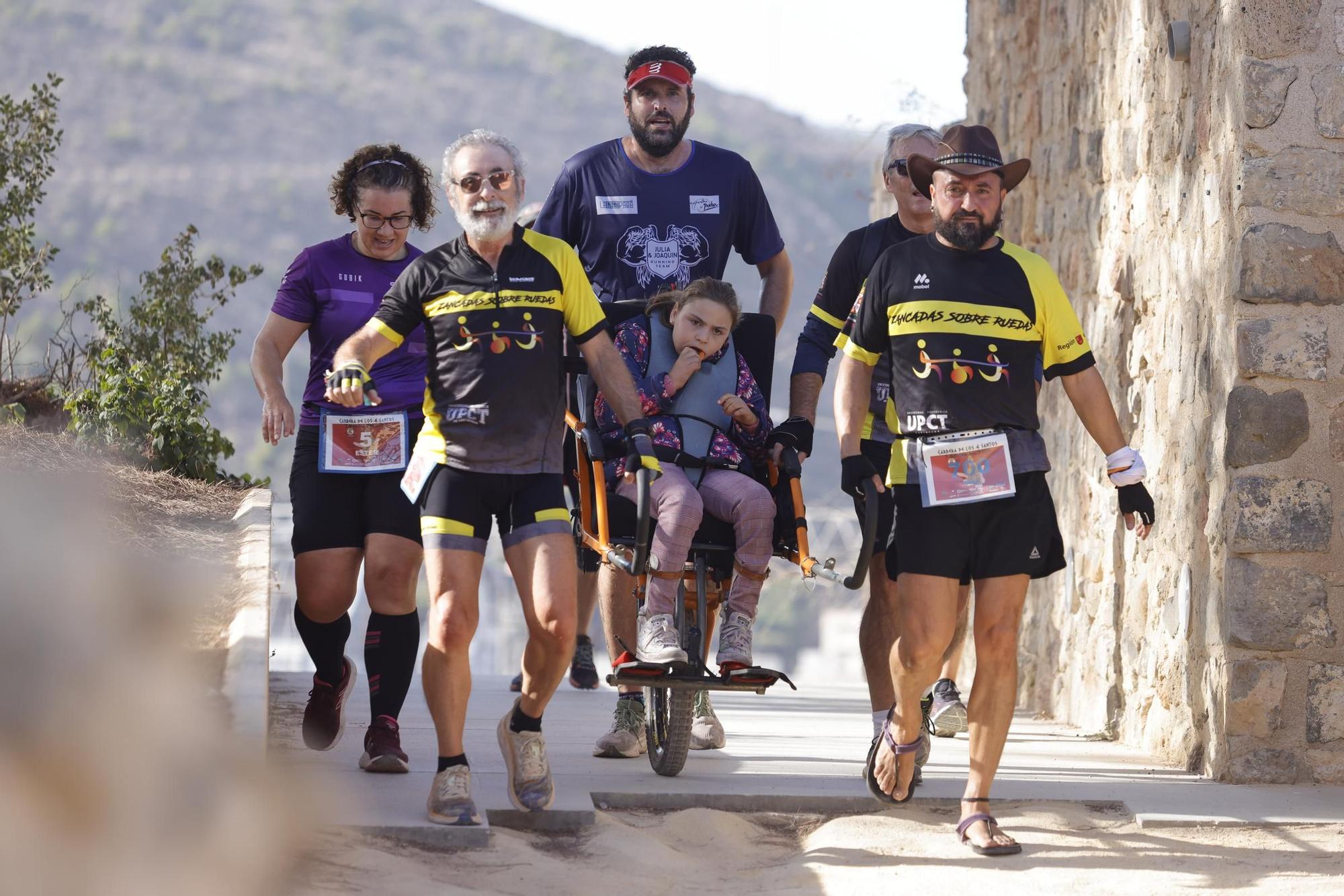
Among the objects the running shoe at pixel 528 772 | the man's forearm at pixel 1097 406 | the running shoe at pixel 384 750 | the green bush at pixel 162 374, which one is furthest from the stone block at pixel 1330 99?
the green bush at pixel 162 374

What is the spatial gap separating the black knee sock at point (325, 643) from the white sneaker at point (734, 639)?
1.34 metres

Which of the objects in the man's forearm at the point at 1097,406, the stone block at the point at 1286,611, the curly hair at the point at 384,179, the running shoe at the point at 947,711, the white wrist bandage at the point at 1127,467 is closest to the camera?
the white wrist bandage at the point at 1127,467

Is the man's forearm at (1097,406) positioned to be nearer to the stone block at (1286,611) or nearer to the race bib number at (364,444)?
the stone block at (1286,611)

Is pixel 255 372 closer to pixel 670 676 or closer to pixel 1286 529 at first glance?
pixel 670 676

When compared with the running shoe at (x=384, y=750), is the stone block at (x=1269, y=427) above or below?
above

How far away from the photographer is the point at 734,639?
545cm

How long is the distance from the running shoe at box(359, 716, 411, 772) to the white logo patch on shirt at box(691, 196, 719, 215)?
2131 millimetres

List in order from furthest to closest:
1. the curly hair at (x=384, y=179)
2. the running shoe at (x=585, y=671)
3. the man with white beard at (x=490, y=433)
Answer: the running shoe at (x=585, y=671) < the curly hair at (x=384, y=179) < the man with white beard at (x=490, y=433)

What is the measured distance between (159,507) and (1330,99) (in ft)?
16.7

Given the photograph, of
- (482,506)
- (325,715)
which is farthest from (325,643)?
(482,506)

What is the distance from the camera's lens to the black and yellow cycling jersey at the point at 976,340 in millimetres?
4934

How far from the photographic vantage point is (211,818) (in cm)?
382

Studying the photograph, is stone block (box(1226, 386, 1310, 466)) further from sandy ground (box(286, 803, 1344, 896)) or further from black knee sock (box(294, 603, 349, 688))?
black knee sock (box(294, 603, 349, 688))

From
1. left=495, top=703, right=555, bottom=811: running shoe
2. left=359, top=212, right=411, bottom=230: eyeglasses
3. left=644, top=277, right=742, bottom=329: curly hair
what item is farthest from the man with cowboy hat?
left=359, top=212, right=411, bottom=230: eyeglasses
